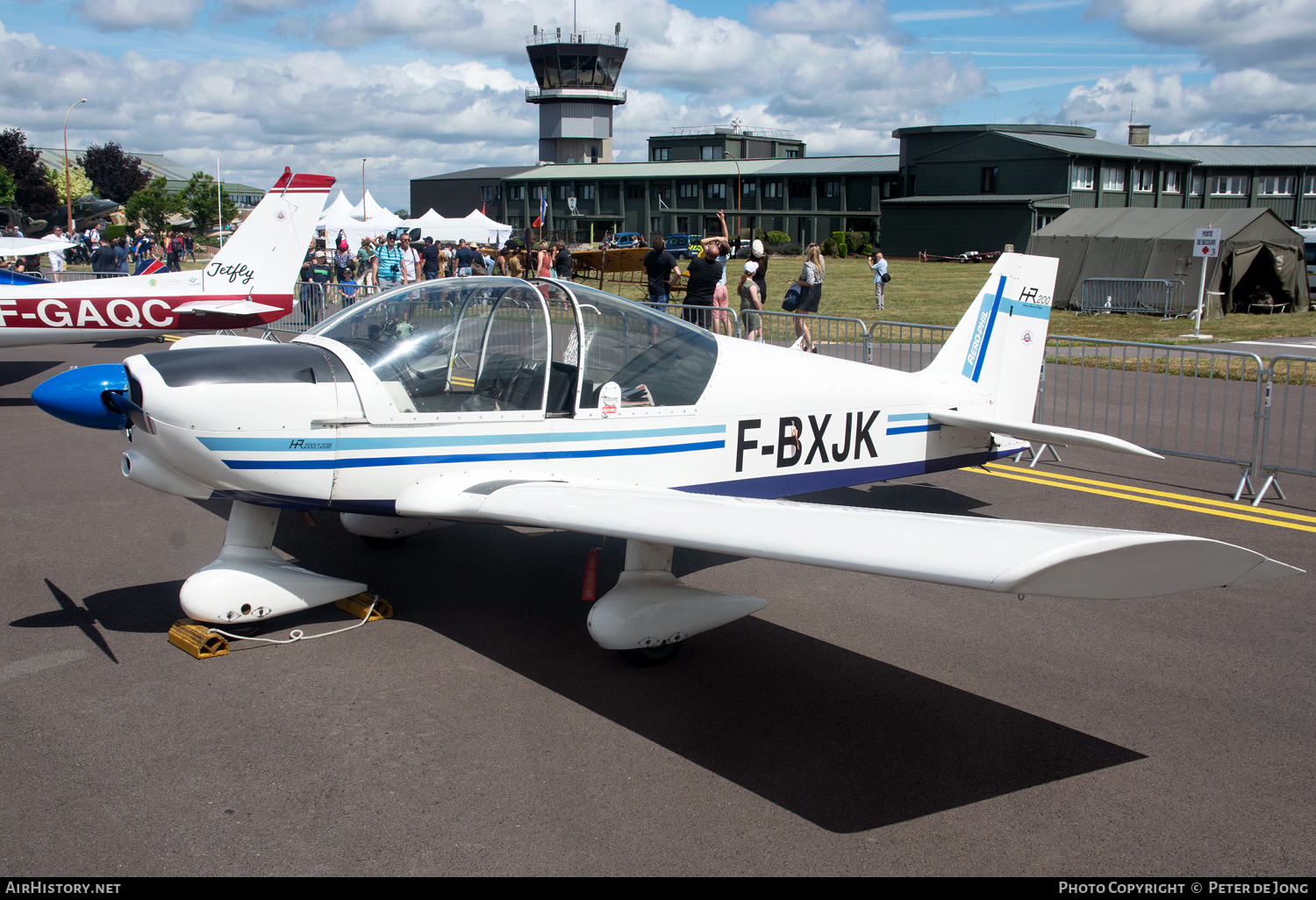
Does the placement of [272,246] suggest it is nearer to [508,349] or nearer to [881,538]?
[508,349]

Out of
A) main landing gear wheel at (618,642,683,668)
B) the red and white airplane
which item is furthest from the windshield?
the red and white airplane

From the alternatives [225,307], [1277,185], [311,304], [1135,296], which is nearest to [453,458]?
[225,307]

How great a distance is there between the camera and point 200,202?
268 feet

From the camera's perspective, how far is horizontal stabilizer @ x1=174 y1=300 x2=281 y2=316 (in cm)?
1177

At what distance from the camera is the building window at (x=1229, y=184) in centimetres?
5909

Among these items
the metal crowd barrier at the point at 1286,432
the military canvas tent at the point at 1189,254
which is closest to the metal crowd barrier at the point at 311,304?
the metal crowd barrier at the point at 1286,432

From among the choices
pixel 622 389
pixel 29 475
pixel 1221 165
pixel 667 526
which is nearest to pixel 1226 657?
pixel 667 526

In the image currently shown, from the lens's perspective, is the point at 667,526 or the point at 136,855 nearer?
the point at 136,855

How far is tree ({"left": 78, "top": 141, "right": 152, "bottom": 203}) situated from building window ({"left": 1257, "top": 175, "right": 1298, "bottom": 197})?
9127cm

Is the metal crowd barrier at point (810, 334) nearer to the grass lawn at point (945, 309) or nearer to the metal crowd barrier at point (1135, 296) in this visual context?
the grass lawn at point (945, 309)

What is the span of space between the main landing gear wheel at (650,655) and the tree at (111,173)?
99373mm

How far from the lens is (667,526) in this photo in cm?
374

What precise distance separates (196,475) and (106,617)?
1161 mm
